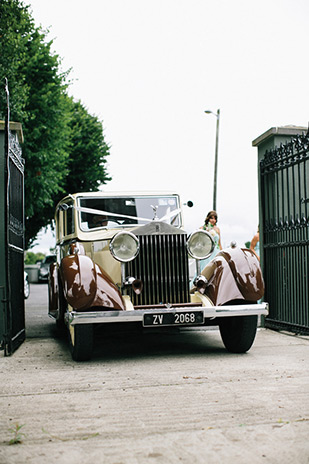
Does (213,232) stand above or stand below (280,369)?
above

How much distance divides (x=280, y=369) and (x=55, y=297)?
3460mm

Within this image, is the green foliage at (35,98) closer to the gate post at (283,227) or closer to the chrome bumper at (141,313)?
the gate post at (283,227)

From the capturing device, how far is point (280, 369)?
5316 millimetres

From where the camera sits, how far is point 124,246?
600cm

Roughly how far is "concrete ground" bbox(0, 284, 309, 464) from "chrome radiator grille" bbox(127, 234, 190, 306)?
0.69 m

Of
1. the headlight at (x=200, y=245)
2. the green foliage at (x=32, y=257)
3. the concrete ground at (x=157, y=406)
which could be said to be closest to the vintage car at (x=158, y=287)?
the headlight at (x=200, y=245)

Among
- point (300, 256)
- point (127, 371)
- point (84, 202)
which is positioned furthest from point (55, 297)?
point (300, 256)

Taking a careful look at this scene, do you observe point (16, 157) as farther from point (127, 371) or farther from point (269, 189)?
point (269, 189)

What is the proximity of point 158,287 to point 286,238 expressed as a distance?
8.64ft

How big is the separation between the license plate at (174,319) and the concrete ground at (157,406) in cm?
42

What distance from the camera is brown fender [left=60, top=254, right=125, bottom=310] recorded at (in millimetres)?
5578

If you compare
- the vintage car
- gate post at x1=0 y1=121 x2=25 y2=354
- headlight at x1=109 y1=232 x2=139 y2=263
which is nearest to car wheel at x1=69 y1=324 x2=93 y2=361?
the vintage car

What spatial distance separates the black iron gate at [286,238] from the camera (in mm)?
7398

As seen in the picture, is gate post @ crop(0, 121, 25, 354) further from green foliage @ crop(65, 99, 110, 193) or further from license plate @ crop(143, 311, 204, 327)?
green foliage @ crop(65, 99, 110, 193)
